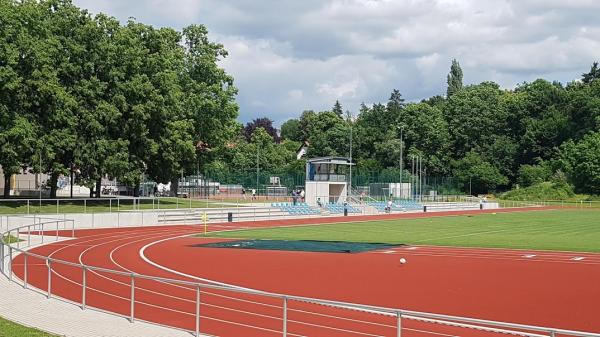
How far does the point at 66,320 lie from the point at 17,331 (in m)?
1.47

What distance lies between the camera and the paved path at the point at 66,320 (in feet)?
39.8

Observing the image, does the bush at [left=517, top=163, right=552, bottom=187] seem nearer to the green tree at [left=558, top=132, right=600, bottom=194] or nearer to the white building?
the green tree at [left=558, top=132, right=600, bottom=194]

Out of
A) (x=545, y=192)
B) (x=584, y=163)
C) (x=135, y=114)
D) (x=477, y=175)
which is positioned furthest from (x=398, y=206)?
(x=477, y=175)

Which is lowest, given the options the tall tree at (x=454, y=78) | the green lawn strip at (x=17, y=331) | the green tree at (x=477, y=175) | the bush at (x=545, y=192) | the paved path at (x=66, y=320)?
the paved path at (x=66, y=320)

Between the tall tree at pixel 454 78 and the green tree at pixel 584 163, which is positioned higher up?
the tall tree at pixel 454 78

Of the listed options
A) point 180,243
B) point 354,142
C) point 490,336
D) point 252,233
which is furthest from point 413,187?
point 490,336

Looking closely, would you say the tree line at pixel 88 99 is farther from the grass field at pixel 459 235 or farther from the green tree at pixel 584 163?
the green tree at pixel 584 163

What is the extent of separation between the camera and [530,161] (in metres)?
126

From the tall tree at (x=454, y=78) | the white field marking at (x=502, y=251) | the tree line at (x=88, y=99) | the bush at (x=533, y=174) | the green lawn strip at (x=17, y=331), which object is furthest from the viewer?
the tall tree at (x=454, y=78)

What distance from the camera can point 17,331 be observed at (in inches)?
468

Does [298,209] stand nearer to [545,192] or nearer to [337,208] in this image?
[337,208]

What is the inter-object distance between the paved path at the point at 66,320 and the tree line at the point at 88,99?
36.0 meters

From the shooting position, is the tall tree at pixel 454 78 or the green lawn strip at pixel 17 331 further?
the tall tree at pixel 454 78

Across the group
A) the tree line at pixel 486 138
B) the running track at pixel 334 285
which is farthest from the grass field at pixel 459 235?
the tree line at pixel 486 138
